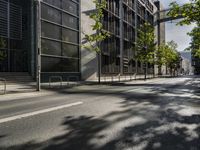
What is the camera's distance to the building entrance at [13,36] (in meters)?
23.7

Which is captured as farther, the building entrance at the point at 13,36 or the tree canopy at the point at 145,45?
the tree canopy at the point at 145,45

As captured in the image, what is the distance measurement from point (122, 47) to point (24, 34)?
25.1 m

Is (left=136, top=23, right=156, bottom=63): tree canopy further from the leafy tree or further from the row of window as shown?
the leafy tree

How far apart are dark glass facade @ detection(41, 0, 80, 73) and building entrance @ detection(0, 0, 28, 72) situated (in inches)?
71.9

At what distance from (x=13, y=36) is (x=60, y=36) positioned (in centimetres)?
555

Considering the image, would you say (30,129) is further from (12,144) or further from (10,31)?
(10,31)

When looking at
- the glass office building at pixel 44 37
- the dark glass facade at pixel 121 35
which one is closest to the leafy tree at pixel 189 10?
the glass office building at pixel 44 37

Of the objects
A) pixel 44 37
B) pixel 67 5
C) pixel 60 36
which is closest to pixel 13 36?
pixel 44 37

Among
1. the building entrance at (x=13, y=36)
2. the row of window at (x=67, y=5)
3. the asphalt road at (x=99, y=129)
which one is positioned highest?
the row of window at (x=67, y=5)

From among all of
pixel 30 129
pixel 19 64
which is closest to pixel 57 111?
pixel 30 129

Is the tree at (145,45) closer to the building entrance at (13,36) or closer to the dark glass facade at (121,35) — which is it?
the dark glass facade at (121,35)

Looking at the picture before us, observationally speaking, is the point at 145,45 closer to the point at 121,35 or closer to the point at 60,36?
the point at 121,35

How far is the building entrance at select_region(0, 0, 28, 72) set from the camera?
23703mm

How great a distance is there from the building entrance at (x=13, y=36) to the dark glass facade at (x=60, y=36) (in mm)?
1826
